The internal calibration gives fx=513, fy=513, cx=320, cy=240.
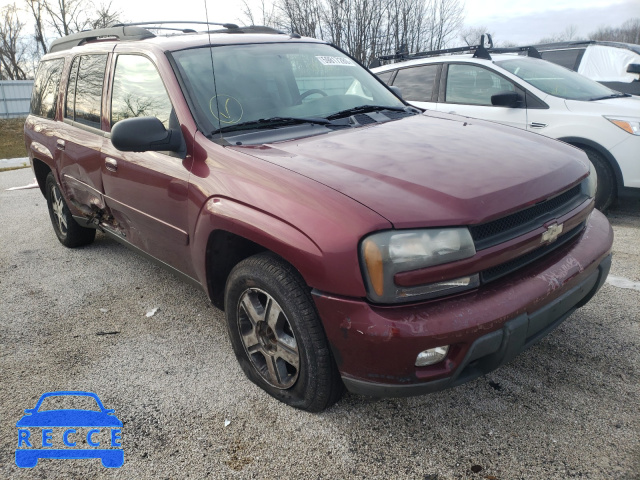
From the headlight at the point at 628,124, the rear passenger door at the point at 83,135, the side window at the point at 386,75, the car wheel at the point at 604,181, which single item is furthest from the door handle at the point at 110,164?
the headlight at the point at 628,124

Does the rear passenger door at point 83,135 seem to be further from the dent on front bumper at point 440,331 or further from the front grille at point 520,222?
the front grille at point 520,222

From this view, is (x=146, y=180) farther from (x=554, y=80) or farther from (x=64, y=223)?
(x=554, y=80)

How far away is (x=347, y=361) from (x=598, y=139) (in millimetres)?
4220

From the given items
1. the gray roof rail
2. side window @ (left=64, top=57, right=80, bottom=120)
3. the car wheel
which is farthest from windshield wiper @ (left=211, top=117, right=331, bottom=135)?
the car wheel

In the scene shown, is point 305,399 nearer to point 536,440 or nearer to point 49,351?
point 536,440

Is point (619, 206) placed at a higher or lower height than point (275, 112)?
lower

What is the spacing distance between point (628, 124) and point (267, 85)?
3.74 m

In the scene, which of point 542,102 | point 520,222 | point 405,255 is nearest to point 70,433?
point 405,255

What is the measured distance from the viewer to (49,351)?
3.07 meters

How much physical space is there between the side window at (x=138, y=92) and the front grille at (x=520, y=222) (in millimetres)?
1777

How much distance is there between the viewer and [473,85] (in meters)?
5.78

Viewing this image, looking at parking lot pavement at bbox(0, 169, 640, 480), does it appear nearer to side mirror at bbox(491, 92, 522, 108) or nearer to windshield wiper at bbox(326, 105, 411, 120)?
windshield wiper at bbox(326, 105, 411, 120)

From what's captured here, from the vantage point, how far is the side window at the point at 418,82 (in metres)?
6.09

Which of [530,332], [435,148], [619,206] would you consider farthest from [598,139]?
[530,332]
